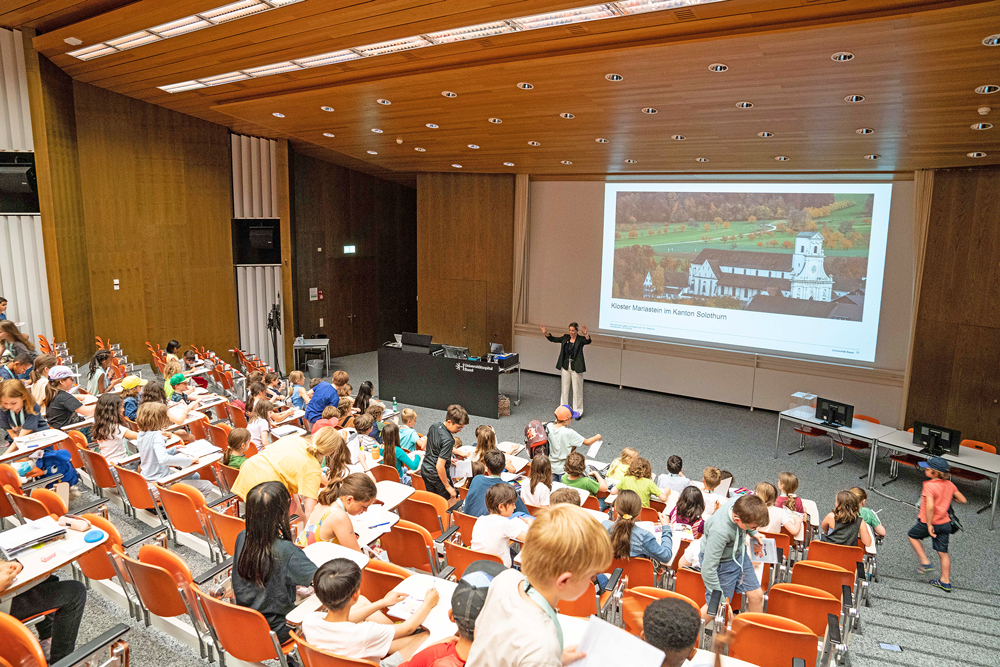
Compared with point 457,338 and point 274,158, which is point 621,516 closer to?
point 457,338

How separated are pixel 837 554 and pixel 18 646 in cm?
493

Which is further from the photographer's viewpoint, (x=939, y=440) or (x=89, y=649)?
(x=939, y=440)

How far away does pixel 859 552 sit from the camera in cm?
443

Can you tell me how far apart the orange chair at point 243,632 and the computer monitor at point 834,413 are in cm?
739

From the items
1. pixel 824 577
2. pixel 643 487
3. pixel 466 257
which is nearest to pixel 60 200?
pixel 466 257

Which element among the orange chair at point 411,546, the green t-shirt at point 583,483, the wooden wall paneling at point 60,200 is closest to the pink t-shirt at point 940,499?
the green t-shirt at point 583,483

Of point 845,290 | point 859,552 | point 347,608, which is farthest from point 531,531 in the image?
point 845,290

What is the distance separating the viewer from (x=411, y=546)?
164 inches

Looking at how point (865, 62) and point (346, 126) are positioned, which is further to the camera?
point (346, 126)

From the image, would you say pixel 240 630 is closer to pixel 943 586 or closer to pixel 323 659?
pixel 323 659

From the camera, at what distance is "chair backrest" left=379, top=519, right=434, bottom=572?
4.08 meters

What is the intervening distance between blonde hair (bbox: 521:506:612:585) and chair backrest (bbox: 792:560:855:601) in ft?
10.4

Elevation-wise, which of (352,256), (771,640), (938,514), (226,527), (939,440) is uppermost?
(352,256)

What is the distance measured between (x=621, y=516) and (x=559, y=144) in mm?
6067
